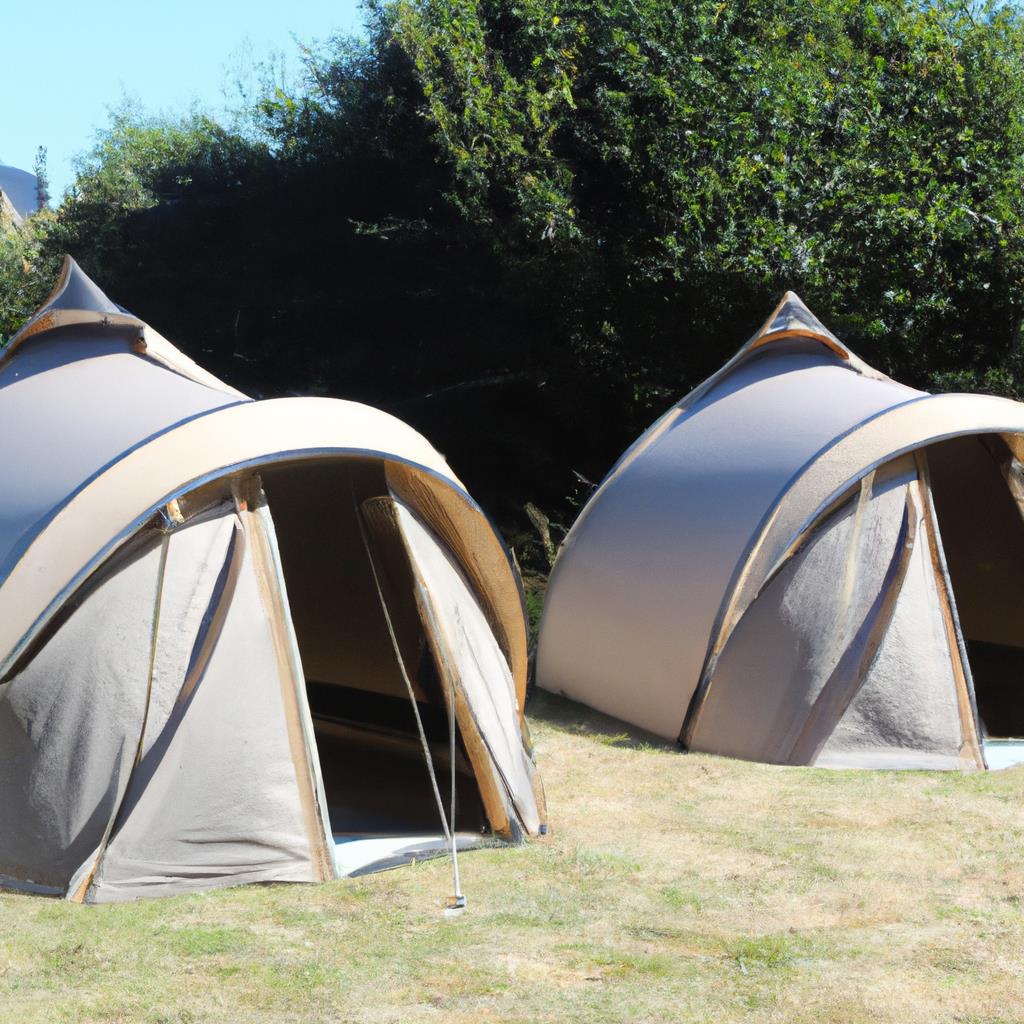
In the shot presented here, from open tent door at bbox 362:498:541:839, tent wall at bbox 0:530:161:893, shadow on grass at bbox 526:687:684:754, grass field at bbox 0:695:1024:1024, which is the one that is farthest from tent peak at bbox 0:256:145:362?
grass field at bbox 0:695:1024:1024

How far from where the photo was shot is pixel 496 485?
49.6 feet

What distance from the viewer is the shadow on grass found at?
24.2 ft

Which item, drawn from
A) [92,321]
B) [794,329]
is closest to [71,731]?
[92,321]

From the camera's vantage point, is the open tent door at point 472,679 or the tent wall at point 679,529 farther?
the tent wall at point 679,529

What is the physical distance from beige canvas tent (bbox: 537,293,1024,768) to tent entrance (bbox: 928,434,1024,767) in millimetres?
306

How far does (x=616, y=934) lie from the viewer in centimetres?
450

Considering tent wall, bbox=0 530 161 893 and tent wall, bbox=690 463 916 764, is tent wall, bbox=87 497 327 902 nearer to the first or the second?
tent wall, bbox=0 530 161 893

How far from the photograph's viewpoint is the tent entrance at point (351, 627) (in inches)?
287

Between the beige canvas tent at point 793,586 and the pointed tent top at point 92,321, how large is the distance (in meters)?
2.59

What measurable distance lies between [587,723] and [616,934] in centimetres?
340

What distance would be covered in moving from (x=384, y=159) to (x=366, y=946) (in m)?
13.5

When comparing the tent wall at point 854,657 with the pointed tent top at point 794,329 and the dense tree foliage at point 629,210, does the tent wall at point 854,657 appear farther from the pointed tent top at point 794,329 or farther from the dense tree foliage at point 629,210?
the dense tree foliage at point 629,210

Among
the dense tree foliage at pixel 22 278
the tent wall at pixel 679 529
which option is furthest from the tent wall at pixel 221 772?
the dense tree foliage at pixel 22 278

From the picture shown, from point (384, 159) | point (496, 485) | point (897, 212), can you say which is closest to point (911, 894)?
point (897, 212)
